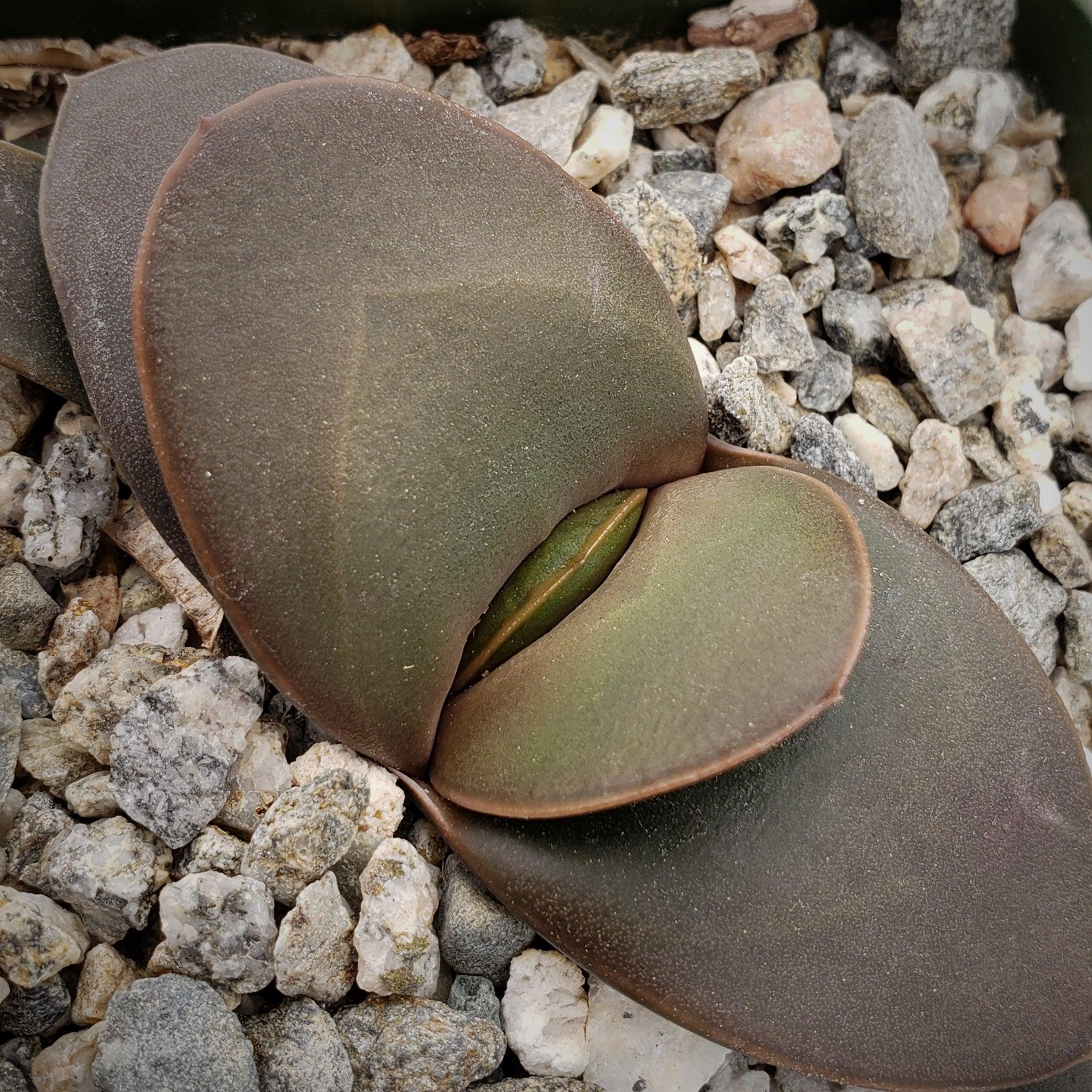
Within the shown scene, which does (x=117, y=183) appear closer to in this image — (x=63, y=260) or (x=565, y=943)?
(x=63, y=260)

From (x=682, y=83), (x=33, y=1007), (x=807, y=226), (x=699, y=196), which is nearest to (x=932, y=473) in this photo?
(x=807, y=226)

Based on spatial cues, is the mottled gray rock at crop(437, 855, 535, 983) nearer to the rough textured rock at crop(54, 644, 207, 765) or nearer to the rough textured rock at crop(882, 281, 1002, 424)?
the rough textured rock at crop(54, 644, 207, 765)

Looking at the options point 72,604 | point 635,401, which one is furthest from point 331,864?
point 635,401

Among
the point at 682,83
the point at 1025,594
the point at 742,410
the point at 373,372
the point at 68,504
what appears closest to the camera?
the point at 373,372

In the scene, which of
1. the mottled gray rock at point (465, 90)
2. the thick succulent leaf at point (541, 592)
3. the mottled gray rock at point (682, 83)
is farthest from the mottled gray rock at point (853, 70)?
the thick succulent leaf at point (541, 592)

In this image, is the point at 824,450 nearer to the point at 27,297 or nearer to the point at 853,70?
the point at 853,70

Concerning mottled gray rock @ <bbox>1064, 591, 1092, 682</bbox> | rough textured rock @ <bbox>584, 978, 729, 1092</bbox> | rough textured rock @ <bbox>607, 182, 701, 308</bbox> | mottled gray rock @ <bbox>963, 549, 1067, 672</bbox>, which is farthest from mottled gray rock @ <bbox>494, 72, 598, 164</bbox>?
rough textured rock @ <bbox>584, 978, 729, 1092</bbox>
